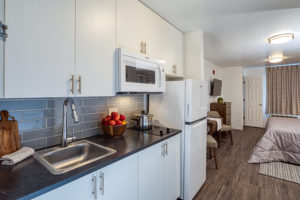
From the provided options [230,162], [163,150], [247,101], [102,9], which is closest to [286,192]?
[230,162]

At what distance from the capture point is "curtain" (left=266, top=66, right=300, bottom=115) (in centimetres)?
505

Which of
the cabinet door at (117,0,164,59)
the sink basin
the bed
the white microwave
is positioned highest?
the cabinet door at (117,0,164,59)

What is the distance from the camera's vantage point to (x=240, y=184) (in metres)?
2.26

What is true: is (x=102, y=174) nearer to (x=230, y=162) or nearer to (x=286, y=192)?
(x=286, y=192)

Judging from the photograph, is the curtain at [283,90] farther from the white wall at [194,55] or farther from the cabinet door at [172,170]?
the cabinet door at [172,170]

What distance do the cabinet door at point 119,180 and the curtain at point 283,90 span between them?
6.25 metres

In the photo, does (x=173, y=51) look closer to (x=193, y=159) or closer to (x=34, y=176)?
(x=193, y=159)

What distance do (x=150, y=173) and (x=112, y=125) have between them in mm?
585

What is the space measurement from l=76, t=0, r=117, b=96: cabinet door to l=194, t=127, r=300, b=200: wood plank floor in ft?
6.19

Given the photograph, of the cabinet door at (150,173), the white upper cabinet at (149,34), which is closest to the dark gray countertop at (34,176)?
the cabinet door at (150,173)

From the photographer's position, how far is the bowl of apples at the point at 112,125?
60.2 inches

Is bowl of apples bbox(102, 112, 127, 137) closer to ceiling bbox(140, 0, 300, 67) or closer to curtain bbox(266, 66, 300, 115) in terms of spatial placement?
ceiling bbox(140, 0, 300, 67)

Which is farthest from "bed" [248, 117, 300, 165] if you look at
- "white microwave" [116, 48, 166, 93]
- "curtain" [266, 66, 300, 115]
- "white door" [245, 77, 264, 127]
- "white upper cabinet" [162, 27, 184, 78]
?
"white door" [245, 77, 264, 127]

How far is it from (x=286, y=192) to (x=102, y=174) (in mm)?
2559
